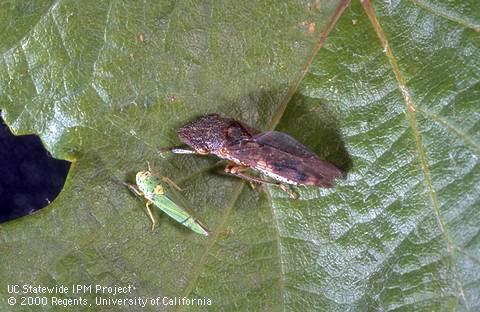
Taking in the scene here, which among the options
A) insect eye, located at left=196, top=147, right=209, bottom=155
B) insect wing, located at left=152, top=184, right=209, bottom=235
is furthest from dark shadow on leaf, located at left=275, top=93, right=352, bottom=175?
insect wing, located at left=152, top=184, right=209, bottom=235

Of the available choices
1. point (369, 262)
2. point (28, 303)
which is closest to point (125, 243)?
point (28, 303)

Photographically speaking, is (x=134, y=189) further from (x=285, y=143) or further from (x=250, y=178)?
(x=285, y=143)

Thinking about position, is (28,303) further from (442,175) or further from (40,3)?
(442,175)

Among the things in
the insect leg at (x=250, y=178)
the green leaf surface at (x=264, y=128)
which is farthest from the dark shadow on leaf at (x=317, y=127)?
the insect leg at (x=250, y=178)

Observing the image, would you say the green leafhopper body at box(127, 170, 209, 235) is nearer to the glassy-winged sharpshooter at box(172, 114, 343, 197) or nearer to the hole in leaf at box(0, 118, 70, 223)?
the glassy-winged sharpshooter at box(172, 114, 343, 197)

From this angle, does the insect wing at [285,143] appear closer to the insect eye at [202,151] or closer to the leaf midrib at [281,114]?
the leaf midrib at [281,114]

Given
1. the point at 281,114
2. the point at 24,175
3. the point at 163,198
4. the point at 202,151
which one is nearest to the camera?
the point at 163,198

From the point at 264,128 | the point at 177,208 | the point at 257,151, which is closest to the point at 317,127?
the point at 264,128
